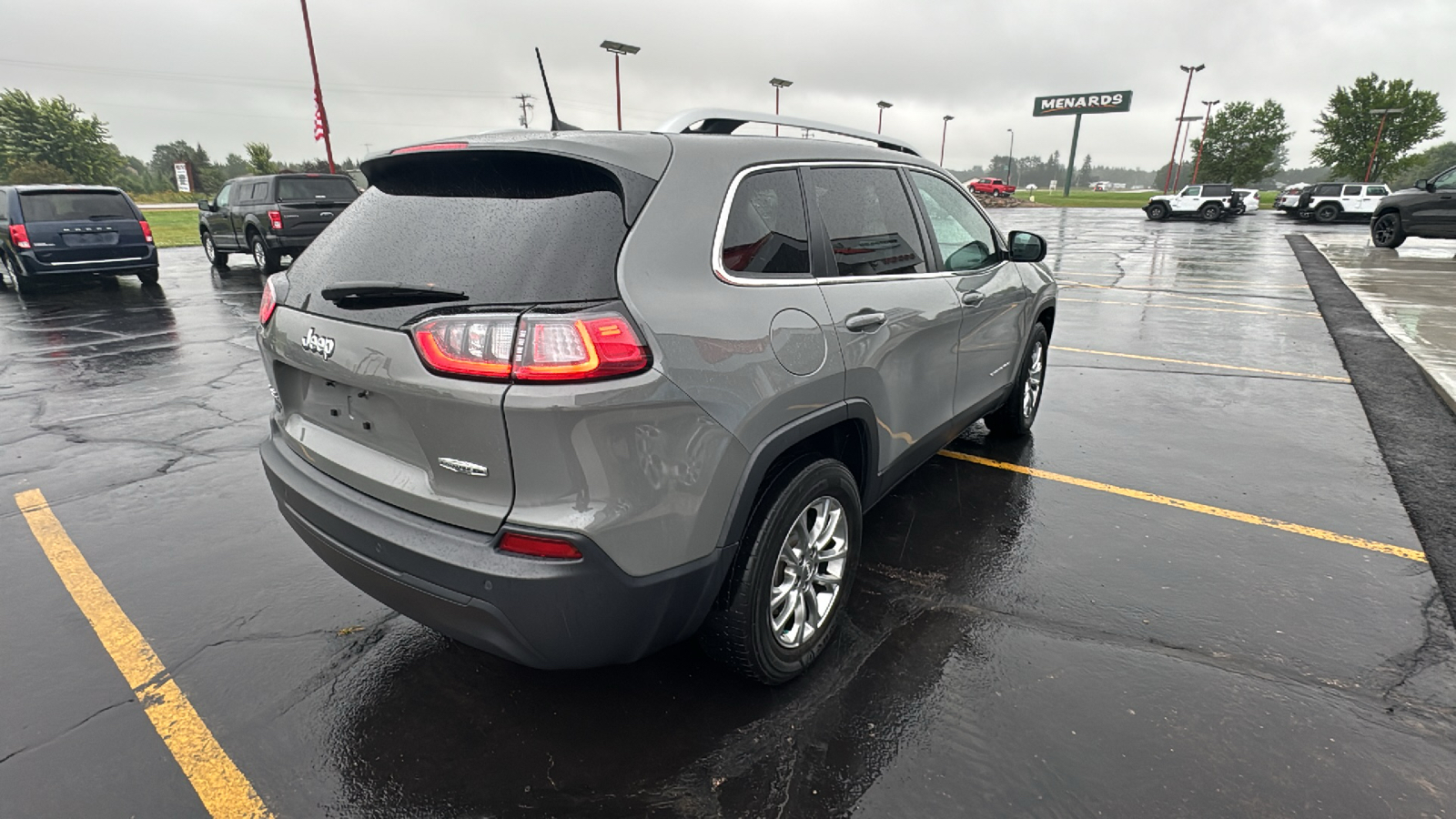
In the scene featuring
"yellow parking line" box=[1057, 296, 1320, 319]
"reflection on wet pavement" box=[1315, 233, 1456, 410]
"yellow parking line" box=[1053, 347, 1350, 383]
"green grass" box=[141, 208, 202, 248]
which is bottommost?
"yellow parking line" box=[1053, 347, 1350, 383]

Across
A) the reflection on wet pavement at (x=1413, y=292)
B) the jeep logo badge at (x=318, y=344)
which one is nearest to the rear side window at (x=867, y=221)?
the jeep logo badge at (x=318, y=344)

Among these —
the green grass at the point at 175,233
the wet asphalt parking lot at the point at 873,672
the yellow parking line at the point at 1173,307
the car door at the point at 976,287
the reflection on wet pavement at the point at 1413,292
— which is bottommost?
the wet asphalt parking lot at the point at 873,672

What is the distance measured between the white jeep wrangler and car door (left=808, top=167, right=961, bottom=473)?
37333 millimetres

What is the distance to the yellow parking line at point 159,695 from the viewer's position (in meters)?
2.17

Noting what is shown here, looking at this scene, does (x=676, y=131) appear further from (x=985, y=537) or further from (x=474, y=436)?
(x=985, y=537)

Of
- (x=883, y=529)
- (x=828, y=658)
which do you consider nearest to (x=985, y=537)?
(x=883, y=529)

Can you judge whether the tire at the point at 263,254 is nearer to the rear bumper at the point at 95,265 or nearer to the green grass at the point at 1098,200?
the rear bumper at the point at 95,265

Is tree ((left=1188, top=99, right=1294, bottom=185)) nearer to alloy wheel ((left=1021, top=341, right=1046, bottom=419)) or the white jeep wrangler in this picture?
the white jeep wrangler

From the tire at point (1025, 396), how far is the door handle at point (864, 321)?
2172mm

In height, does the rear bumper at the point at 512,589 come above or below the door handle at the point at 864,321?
below

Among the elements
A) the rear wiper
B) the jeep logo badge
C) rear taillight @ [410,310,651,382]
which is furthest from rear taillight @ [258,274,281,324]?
rear taillight @ [410,310,651,382]

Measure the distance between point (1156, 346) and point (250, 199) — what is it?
1526cm

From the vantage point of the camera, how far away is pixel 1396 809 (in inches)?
83.3

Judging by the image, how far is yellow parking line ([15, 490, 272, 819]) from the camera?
2172mm
